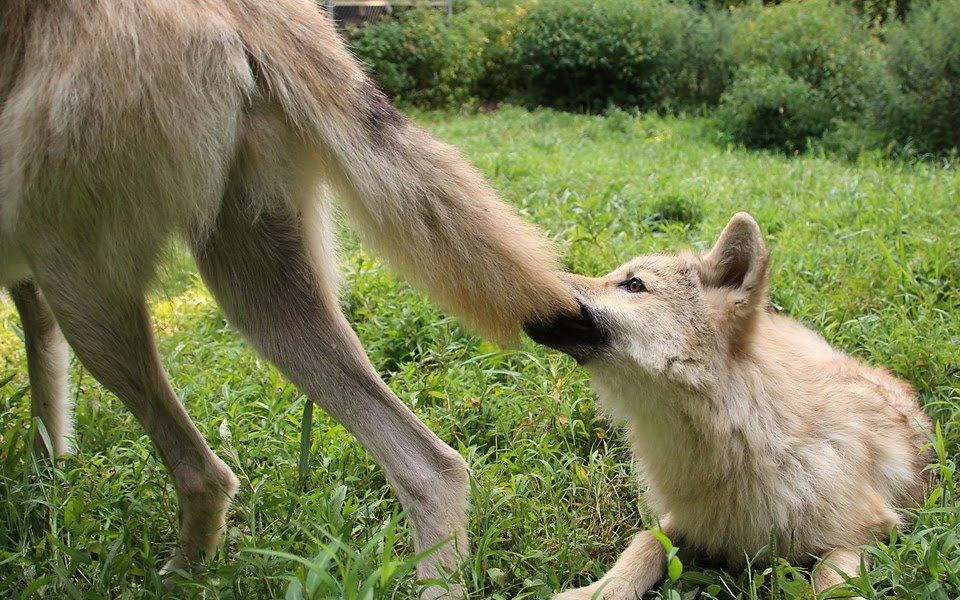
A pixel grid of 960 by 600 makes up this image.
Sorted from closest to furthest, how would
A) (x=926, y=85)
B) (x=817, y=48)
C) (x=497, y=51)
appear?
(x=926, y=85) < (x=817, y=48) < (x=497, y=51)

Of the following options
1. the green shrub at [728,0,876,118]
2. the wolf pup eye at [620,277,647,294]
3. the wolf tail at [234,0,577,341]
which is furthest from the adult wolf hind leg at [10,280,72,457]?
the green shrub at [728,0,876,118]

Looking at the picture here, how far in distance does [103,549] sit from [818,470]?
253 centimetres

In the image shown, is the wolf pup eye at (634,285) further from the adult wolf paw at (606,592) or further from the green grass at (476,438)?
the adult wolf paw at (606,592)

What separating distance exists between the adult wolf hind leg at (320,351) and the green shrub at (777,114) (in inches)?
369

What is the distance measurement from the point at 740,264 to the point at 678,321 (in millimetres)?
336

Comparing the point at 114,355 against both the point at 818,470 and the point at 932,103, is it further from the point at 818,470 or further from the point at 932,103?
the point at 932,103

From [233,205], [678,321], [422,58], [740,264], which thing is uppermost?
[233,205]

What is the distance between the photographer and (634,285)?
334 centimetres

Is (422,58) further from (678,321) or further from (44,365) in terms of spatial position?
(678,321)

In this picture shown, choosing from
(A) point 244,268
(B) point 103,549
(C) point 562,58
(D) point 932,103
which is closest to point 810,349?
(A) point 244,268

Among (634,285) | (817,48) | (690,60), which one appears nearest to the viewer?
(634,285)

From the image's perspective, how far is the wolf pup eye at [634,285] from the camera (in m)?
3.30

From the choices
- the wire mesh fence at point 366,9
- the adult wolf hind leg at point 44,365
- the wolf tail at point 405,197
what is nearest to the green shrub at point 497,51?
the wire mesh fence at point 366,9

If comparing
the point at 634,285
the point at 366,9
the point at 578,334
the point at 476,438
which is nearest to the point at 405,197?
the point at 578,334
